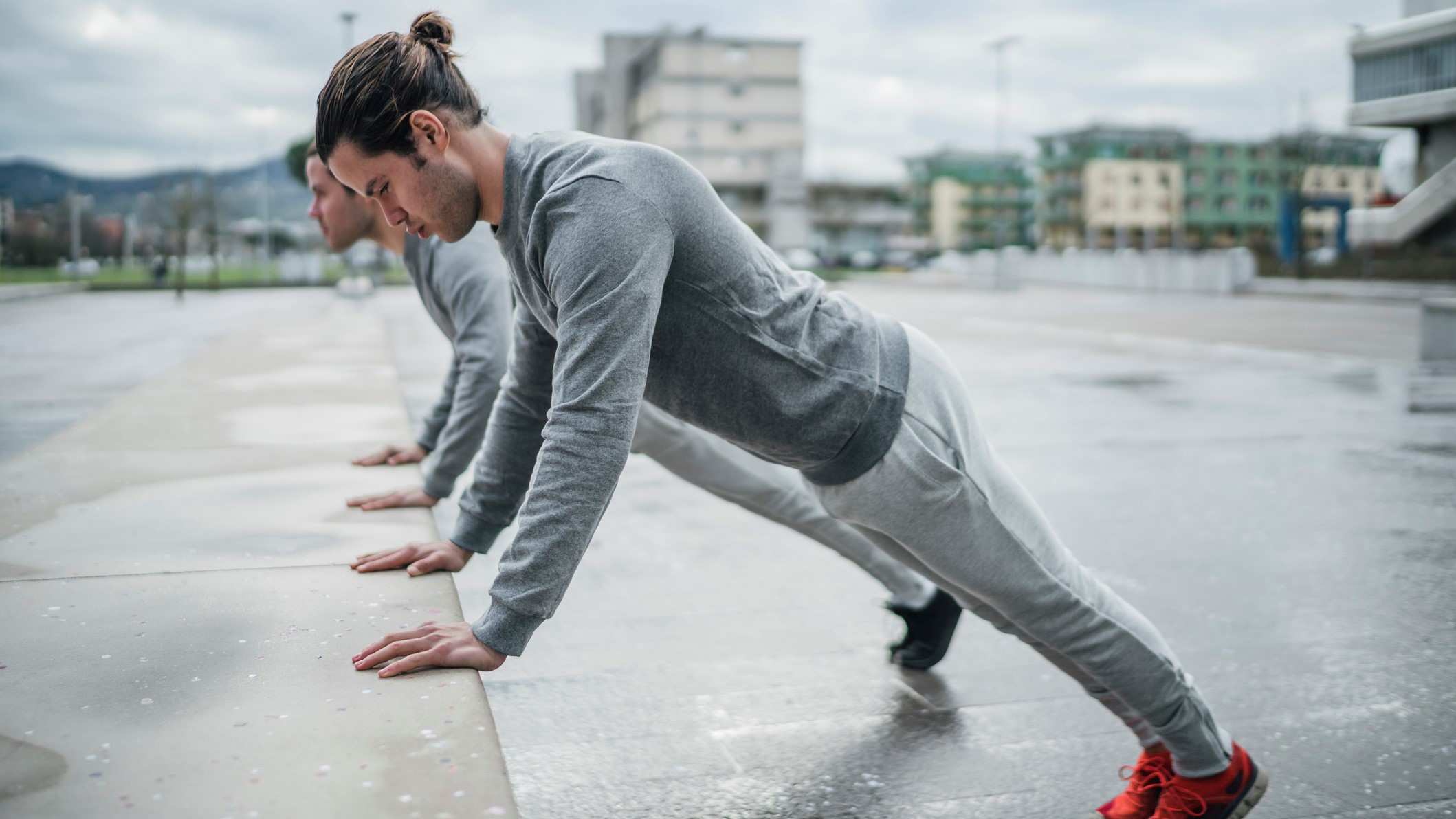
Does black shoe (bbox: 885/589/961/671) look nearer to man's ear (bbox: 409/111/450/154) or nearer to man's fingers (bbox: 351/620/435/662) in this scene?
man's fingers (bbox: 351/620/435/662)

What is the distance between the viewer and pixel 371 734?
1.55 meters

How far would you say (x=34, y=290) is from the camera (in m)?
32.4

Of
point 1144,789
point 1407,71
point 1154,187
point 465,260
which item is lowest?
point 1144,789

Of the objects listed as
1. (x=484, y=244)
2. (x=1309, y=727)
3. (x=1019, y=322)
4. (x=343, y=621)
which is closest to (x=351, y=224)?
(x=484, y=244)

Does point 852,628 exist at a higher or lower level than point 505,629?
lower

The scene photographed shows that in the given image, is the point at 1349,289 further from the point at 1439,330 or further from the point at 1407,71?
the point at 1439,330

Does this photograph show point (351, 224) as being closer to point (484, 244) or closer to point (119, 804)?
point (484, 244)

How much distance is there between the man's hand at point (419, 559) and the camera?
2.34 metres

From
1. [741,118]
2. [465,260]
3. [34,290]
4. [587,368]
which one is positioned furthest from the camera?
[741,118]

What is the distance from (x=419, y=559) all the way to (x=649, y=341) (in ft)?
3.20

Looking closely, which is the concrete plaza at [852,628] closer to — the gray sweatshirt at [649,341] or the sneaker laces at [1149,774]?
the sneaker laces at [1149,774]

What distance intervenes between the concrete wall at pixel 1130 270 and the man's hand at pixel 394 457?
31.9 meters

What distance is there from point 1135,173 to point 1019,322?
85.1 metres

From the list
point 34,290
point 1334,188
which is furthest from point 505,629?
point 1334,188
